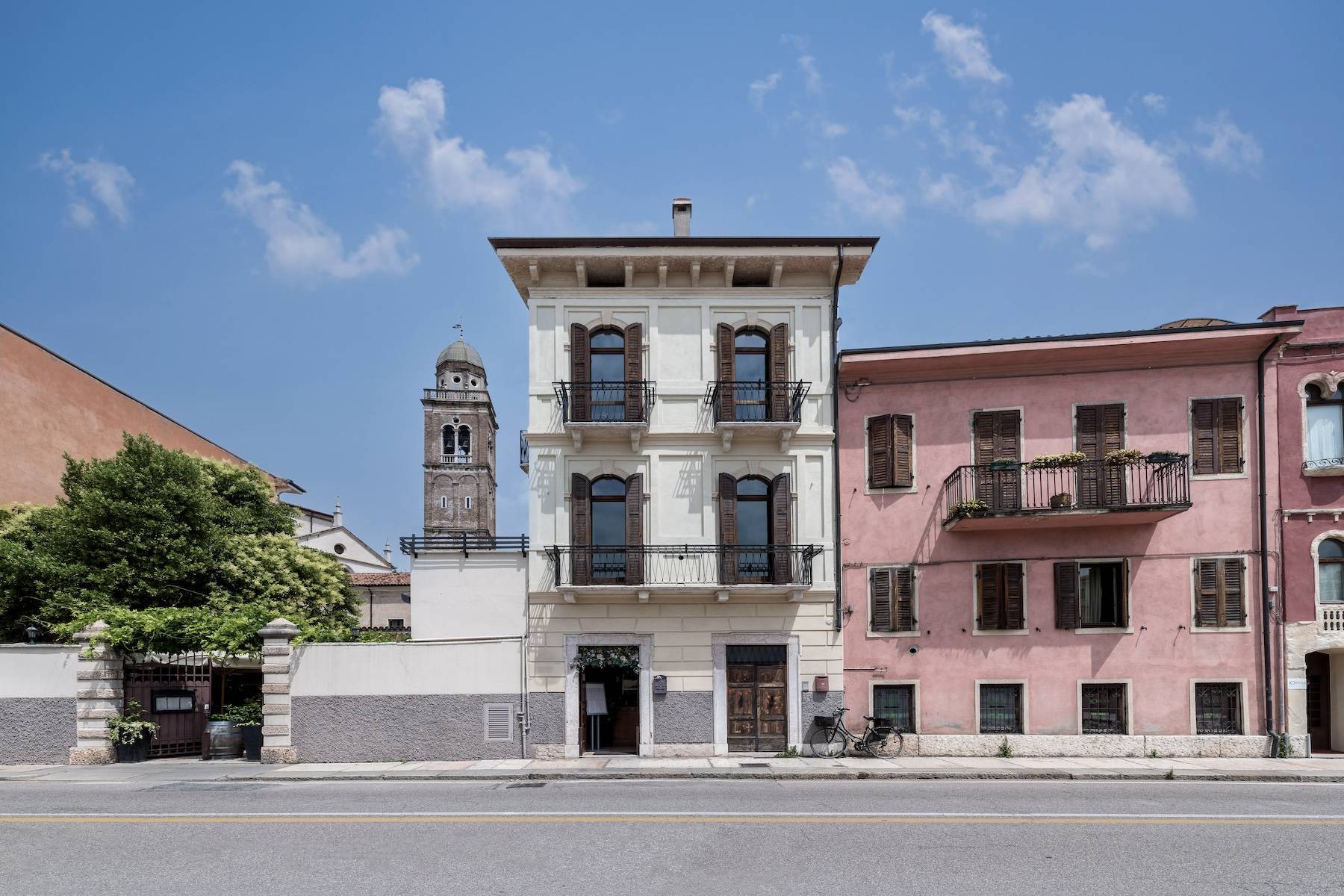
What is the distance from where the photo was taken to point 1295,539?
2027cm

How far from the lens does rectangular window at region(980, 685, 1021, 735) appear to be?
20.5 m

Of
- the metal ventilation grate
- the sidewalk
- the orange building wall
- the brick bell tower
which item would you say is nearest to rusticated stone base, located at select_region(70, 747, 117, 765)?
the sidewalk

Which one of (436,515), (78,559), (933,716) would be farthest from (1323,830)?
(436,515)

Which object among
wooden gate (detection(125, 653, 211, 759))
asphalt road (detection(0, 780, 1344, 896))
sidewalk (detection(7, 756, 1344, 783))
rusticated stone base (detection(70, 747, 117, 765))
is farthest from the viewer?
wooden gate (detection(125, 653, 211, 759))

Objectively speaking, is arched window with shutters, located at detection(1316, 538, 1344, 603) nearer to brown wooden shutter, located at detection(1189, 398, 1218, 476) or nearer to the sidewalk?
brown wooden shutter, located at detection(1189, 398, 1218, 476)

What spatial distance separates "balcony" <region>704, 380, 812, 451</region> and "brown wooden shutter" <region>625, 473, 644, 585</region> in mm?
2130

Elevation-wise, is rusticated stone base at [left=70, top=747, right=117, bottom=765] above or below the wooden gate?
→ below

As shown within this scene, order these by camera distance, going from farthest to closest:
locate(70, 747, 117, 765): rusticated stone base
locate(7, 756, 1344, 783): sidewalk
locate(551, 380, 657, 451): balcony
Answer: locate(551, 380, 657, 451): balcony < locate(70, 747, 117, 765): rusticated stone base < locate(7, 756, 1344, 783): sidewalk

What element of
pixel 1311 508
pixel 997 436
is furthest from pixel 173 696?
pixel 1311 508

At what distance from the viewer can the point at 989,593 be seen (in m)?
20.8

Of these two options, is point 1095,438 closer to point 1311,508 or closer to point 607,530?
point 1311,508

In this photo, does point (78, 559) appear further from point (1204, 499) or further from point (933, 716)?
point (1204, 499)

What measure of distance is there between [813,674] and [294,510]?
2639cm

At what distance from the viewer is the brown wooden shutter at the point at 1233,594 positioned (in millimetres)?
20297
